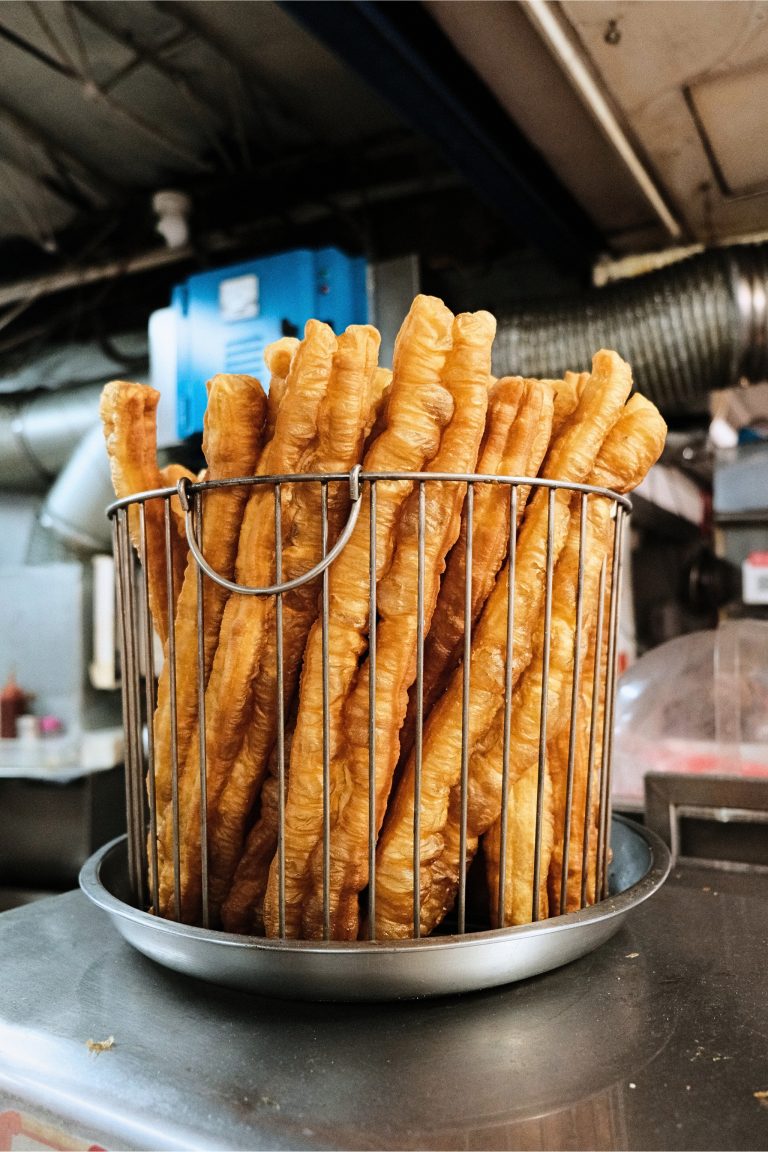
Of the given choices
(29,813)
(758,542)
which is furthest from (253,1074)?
(758,542)

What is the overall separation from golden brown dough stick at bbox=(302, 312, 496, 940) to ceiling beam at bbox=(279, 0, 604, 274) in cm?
101

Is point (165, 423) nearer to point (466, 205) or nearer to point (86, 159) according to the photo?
point (86, 159)

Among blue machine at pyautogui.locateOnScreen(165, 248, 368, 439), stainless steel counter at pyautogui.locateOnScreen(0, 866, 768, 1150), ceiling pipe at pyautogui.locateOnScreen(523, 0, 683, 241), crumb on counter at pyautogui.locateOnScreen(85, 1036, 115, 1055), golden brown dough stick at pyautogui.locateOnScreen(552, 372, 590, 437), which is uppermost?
ceiling pipe at pyautogui.locateOnScreen(523, 0, 683, 241)

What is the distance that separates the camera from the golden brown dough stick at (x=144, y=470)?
2.22 feet

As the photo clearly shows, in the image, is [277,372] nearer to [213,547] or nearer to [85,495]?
[213,547]

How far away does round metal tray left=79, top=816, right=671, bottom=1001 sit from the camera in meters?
0.51

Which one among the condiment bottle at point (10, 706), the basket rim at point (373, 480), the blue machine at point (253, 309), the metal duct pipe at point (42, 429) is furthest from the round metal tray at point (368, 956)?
the condiment bottle at point (10, 706)

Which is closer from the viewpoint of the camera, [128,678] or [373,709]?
[373,709]

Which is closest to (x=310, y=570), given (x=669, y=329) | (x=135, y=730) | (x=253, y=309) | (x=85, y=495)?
(x=135, y=730)

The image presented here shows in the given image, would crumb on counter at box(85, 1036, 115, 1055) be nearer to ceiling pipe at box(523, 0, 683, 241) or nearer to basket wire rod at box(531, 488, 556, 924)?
basket wire rod at box(531, 488, 556, 924)

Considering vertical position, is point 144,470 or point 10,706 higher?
point 144,470

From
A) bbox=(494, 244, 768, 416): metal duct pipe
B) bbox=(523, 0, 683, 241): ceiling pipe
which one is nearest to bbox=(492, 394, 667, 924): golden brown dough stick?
bbox=(523, 0, 683, 241): ceiling pipe

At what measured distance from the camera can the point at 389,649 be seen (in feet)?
1.89

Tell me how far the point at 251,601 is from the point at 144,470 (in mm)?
181
